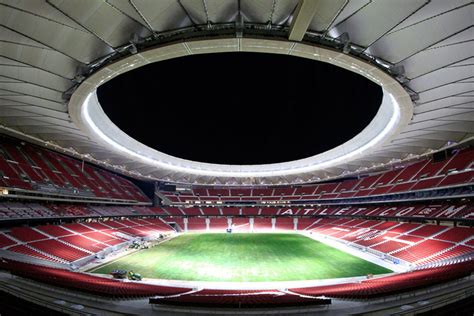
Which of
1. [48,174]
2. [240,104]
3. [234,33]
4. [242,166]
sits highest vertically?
[240,104]

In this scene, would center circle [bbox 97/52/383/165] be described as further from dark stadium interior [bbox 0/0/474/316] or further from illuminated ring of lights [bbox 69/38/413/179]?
illuminated ring of lights [bbox 69/38/413/179]

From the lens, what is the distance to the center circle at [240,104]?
115 ft

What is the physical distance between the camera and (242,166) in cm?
5912

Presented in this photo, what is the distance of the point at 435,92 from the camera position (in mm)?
17672

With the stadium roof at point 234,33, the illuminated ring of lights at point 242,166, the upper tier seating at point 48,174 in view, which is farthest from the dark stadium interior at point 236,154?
the upper tier seating at point 48,174

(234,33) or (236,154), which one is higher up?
(236,154)

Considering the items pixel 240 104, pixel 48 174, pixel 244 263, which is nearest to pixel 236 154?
pixel 240 104

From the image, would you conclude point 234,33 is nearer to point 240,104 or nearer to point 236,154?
point 240,104

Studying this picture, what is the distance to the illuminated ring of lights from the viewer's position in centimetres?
1405

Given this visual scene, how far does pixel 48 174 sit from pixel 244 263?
28050 millimetres

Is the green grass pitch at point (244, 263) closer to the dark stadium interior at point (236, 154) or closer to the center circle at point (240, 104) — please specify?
the dark stadium interior at point (236, 154)

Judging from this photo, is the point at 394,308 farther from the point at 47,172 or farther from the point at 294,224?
the point at 294,224

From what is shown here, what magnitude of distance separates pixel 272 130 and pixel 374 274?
3149cm

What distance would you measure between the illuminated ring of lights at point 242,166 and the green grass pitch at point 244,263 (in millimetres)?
13199
